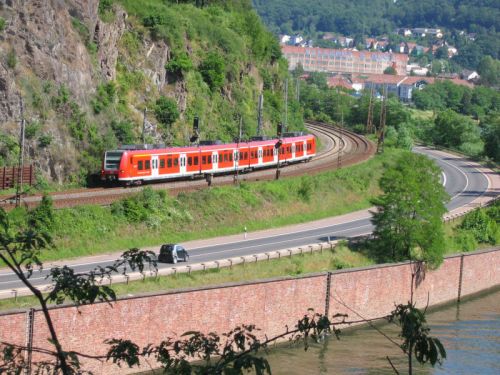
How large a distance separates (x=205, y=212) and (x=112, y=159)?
5.81m

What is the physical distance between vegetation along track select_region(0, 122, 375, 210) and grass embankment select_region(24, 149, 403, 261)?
1.42 metres

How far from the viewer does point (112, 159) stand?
55375 millimetres

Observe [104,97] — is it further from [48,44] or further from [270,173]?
[270,173]

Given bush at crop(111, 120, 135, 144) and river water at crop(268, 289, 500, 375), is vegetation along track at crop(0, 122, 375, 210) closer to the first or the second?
bush at crop(111, 120, 135, 144)

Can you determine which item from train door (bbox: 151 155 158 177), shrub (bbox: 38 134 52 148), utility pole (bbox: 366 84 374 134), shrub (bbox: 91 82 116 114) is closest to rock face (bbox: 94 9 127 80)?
shrub (bbox: 91 82 116 114)

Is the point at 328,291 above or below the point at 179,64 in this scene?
below

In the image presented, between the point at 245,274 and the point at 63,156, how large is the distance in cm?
1670

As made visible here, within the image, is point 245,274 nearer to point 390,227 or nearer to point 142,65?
point 390,227

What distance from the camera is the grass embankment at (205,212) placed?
46.3 meters

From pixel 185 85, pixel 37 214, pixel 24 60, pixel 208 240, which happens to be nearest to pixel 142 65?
pixel 185 85

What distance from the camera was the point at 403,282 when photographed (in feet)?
162

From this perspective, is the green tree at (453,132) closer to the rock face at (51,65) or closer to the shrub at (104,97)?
the rock face at (51,65)

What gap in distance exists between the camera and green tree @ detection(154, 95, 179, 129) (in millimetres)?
69000

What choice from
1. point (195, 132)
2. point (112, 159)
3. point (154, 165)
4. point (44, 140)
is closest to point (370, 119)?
point (195, 132)
